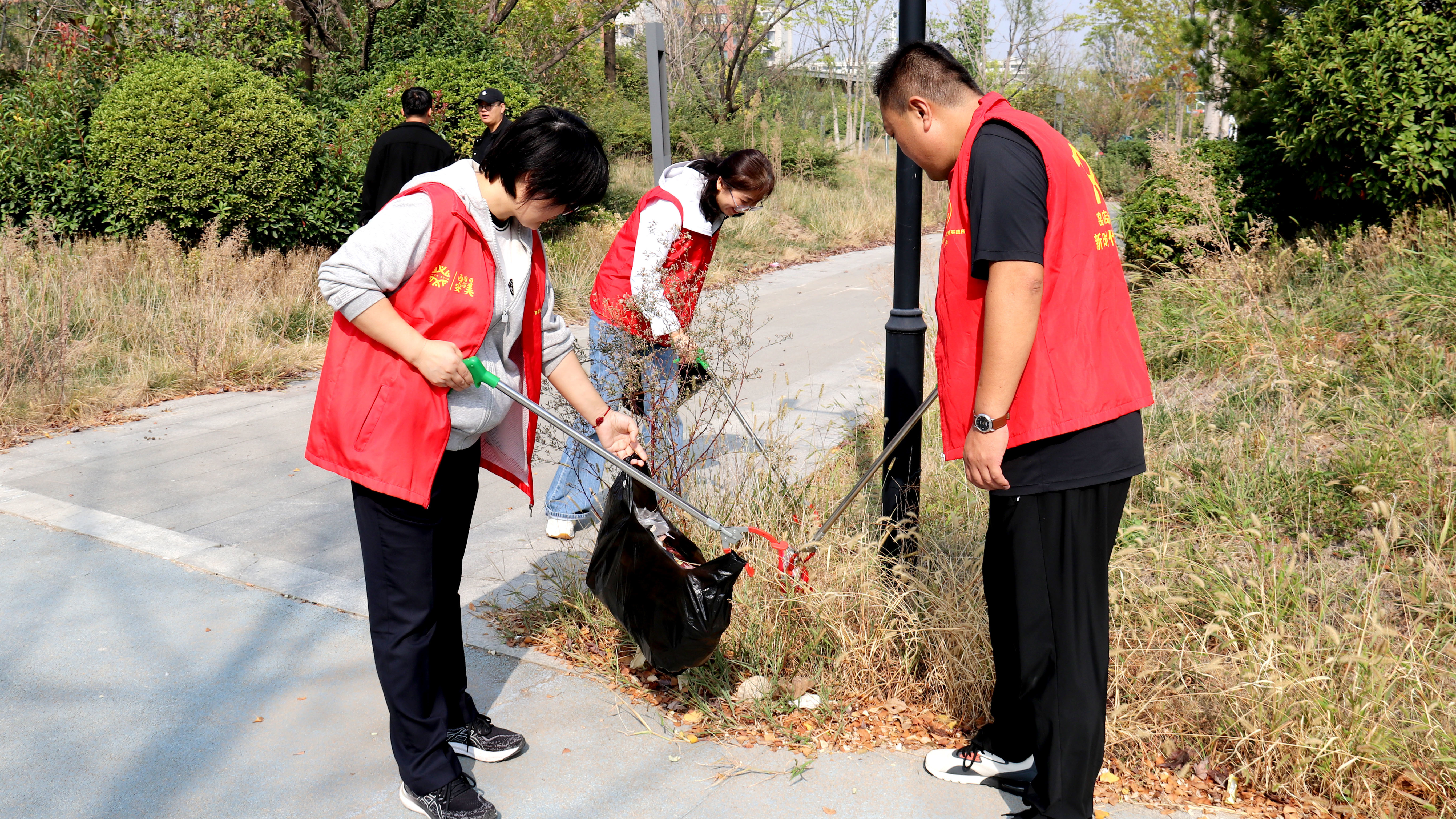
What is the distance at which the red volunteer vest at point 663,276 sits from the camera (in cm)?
394

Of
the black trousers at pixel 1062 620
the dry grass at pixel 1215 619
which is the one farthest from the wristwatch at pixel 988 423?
the dry grass at pixel 1215 619

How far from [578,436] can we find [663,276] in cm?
138

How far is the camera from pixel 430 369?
242cm

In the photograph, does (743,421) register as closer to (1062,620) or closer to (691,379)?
(691,379)

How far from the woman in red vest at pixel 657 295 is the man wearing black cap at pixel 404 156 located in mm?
3211

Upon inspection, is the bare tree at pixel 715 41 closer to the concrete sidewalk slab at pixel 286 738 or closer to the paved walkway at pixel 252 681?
the paved walkway at pixel 252 681

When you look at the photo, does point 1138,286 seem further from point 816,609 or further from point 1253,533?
point 816,609

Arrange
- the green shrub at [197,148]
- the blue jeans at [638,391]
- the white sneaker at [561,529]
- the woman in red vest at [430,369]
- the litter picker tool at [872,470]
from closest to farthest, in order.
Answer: the woman in red vest at [430,369], the litter picker tool at [872,470], the blue jeans at [638,391], the white sneaker at [561,529], the green shrub at [197,148]

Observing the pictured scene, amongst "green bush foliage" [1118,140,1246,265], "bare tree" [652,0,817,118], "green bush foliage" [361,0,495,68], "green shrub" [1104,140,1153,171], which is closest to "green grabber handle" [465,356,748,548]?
"green bush foliage" [1118,140,1246,265]

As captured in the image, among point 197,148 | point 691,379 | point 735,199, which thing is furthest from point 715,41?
point 691,379

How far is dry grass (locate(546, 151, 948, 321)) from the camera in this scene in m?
11.3

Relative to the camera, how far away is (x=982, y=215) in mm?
2232

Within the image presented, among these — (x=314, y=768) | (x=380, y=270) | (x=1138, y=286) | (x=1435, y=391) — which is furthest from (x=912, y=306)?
(x=1138, y=286)

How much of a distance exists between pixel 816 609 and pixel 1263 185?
6670 millimetres
